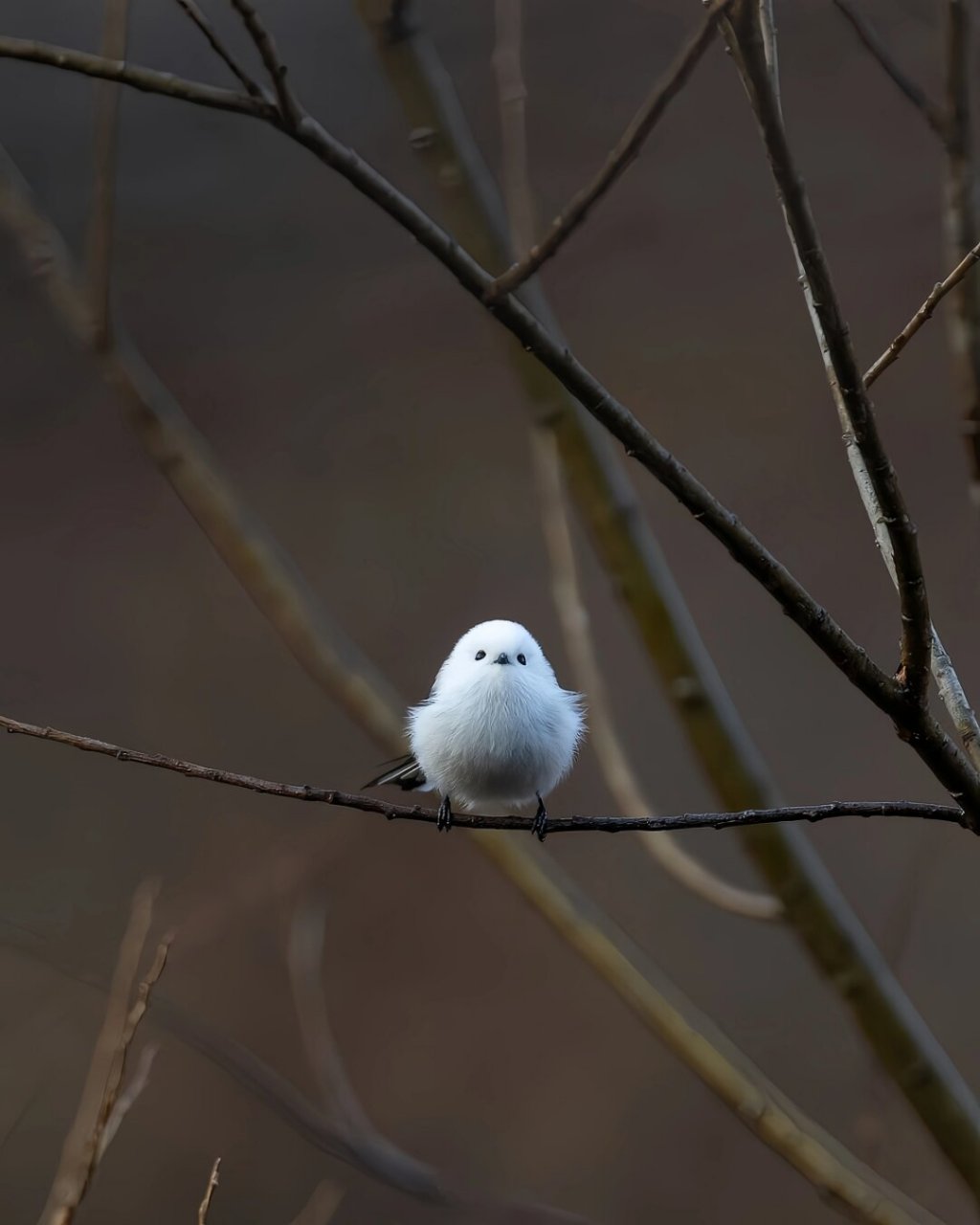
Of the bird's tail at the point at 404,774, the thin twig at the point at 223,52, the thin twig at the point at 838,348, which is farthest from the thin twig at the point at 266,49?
the bird's tail at the point at 404,774

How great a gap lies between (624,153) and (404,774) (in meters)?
0.52

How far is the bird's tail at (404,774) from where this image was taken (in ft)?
2.57

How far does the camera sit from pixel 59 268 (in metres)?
0.72

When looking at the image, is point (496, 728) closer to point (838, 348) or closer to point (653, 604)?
point (653, 604)

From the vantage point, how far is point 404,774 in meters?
0.80

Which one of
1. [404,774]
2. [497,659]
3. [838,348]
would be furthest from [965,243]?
[404,774]

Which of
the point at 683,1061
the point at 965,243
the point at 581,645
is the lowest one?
the point at 683,1061

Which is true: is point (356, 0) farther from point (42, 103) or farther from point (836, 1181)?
point (42, 103)

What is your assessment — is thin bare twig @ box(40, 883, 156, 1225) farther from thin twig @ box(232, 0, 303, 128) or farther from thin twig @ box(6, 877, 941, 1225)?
thin twig @ box(232, 0, 303, 128)

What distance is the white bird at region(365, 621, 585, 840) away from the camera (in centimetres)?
73

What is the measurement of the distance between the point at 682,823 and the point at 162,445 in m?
0.40

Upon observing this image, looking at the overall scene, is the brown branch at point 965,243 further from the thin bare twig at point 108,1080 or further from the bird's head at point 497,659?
the thin bare twig at point 108,1080

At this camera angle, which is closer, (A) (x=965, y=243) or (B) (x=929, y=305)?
Result: (B) (x=929, y=305)

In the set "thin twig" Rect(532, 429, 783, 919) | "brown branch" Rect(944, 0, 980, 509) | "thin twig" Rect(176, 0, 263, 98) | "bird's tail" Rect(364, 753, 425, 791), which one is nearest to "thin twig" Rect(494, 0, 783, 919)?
"thin twig" Rect(532, 429, 783, 919)
